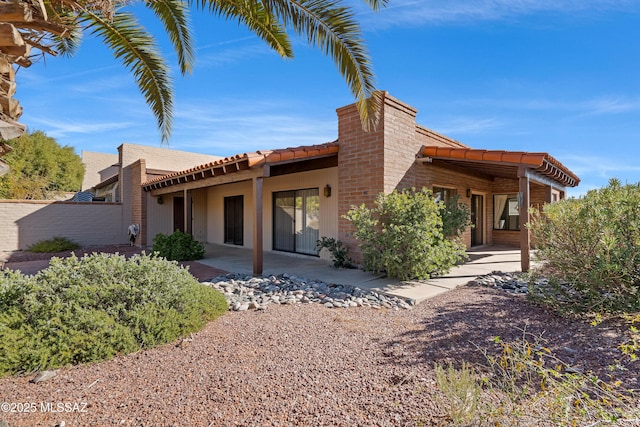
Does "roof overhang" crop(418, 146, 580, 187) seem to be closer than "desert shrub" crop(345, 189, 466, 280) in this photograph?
No

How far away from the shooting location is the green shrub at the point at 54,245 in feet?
43.2

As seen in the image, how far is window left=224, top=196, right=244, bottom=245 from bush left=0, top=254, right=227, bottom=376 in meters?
9.80

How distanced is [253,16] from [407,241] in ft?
17.2

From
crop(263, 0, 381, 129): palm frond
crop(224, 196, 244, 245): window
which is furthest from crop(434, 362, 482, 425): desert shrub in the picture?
crop(224, 196, 244, 245): window

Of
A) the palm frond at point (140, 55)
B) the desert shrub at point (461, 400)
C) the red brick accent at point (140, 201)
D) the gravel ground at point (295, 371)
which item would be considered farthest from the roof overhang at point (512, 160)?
the red brick accent at point (140, 201)

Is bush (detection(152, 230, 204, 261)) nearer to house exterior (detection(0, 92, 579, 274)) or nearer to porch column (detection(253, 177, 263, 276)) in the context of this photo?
house exterior (detection(0, 92, 579, 274))

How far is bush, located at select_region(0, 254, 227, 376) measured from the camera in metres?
3.14

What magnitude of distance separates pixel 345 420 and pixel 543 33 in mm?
10272

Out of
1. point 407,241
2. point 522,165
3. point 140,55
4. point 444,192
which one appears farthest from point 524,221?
point 140,55

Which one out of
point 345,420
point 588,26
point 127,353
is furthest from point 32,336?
point 588,26

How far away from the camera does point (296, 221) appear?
11.1 m

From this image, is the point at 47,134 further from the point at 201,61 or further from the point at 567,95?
the point at 567,95

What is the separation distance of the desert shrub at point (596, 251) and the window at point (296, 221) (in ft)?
21.6

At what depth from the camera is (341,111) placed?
9000 millimetres
